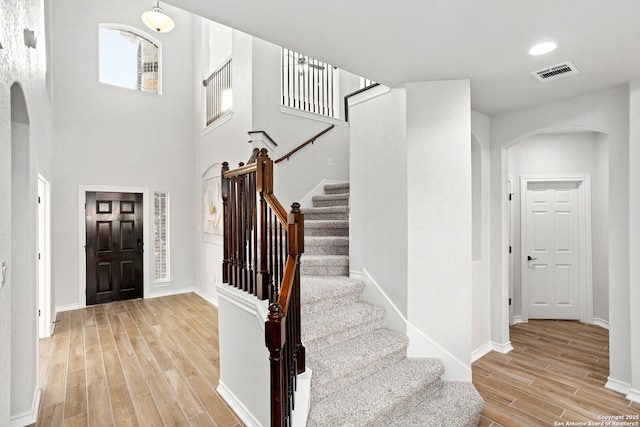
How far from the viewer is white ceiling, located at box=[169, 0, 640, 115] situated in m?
1.64

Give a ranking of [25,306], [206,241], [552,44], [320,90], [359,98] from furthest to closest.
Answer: [206,241] → [320,90] → [359,98] → [25,306] → [552,44]

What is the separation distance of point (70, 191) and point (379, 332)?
5412 millimetres

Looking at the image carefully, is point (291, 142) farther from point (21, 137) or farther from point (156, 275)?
point (156, 275)

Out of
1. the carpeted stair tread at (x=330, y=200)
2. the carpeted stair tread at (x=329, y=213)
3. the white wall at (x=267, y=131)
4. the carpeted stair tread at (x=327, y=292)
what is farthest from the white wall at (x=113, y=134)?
the carpeted stair tread at (x=327, y=292)

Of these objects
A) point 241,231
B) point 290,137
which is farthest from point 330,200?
point 241,231

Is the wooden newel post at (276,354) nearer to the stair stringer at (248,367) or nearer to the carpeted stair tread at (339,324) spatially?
the stair stringer at (248,367)

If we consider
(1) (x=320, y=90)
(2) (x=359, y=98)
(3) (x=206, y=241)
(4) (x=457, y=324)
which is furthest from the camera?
(3) (x=206, y=241)

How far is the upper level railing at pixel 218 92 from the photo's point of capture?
5.10m

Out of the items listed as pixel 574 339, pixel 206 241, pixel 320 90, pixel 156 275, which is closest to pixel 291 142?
pixel 320 90

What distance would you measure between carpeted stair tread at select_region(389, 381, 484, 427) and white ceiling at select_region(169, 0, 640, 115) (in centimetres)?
249

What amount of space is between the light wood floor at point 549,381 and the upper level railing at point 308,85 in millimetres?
4097

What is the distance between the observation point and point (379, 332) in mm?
2729

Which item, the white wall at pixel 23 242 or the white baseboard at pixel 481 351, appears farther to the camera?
the white baseboard at pixel 481 351

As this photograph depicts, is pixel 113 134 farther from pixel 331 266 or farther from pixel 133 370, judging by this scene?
pixel 331 266
